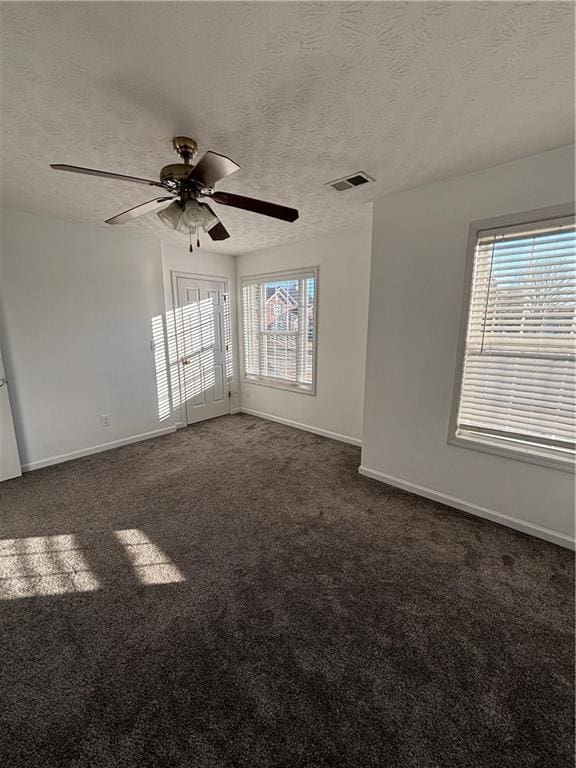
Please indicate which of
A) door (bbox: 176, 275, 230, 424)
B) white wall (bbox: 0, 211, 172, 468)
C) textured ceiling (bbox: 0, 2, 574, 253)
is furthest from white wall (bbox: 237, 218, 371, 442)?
white wall (bbox: 0, 211, 172, 468)

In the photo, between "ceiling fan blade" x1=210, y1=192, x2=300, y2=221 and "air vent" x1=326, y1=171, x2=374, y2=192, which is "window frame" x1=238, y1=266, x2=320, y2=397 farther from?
"ceiling fan blade" x1=210, y1=192, x2=300, y2=221

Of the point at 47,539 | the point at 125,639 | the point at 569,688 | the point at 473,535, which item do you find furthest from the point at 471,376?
the point at 47,539

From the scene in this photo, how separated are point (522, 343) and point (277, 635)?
2338mm

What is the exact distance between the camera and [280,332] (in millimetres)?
4418

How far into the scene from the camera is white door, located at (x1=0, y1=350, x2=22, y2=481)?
2.90 m

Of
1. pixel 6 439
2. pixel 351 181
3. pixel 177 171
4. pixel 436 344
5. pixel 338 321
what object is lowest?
pixel 6 439

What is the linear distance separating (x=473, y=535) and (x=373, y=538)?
0.72m

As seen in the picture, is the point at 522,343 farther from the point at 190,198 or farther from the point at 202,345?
the point at 202,345

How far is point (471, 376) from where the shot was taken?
7.84 feet

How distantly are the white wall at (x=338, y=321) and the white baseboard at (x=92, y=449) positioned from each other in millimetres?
1927

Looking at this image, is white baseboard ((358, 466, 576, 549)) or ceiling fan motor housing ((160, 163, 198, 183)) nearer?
ceiling fan motor housing ((160, 163, 198, 183))

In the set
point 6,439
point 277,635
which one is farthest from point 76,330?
point 277,635

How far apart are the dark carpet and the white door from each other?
0.49 metres

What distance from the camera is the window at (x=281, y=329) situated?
4074mm
